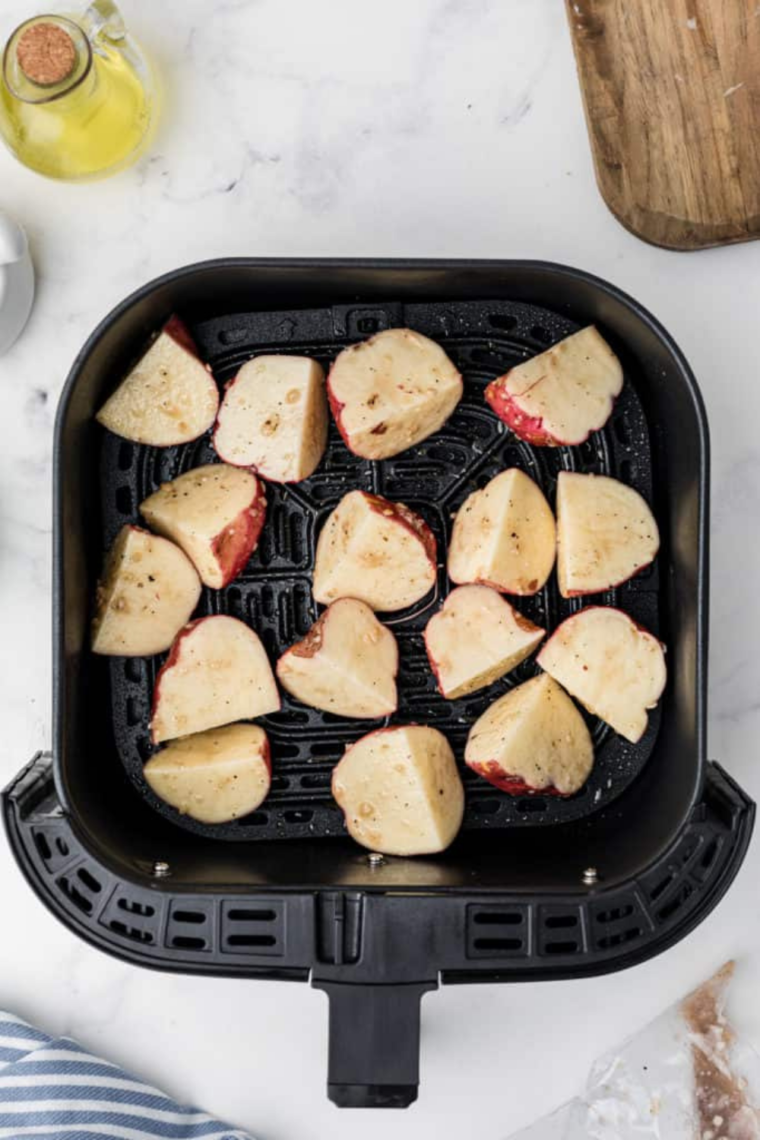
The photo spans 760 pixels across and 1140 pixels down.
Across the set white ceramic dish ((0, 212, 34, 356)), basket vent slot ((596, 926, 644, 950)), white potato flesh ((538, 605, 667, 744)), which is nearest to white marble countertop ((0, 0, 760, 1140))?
white ceramic dish ((0, 212, 34, 356))

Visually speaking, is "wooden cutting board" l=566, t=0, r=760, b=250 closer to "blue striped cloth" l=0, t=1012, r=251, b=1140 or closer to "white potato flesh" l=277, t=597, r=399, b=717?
"white potato flesh" l=277, t=597, r=399, b=717

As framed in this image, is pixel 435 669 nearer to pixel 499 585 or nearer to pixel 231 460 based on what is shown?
pixel 499 585

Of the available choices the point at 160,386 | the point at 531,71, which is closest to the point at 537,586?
the point at 160,386

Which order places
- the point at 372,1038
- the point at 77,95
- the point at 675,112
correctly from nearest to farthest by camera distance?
the point at 372,1038 → the point at 77,95 → the point at 675,112

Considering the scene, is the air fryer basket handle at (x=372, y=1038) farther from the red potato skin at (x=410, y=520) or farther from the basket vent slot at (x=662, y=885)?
the red potato skin at (x=410, y=520)

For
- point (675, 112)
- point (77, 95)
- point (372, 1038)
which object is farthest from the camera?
point (675, 112)

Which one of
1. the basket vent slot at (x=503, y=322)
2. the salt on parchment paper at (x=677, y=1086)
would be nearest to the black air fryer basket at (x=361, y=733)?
the basket vent slot at (x=503, y=322)

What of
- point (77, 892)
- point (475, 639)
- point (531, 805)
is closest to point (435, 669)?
point (475, 639)
